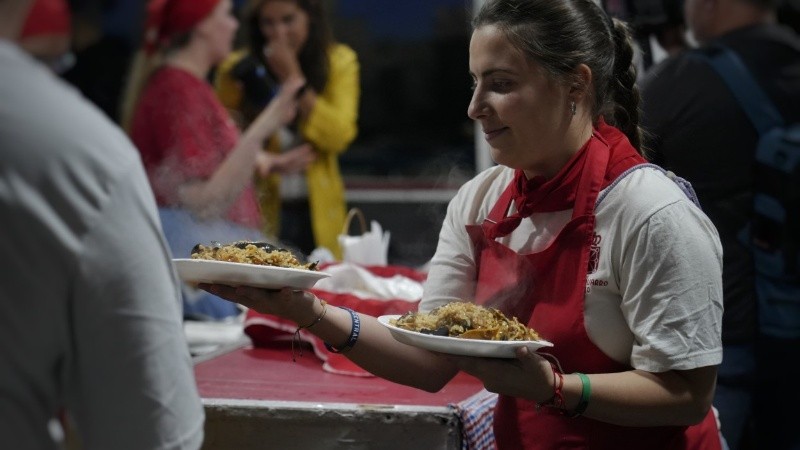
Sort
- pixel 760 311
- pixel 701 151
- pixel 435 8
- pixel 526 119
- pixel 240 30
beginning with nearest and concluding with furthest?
pixel 526 119 < pixel 701 151 < pixel 760 311 < pixel 240 30 < pixel 435 8

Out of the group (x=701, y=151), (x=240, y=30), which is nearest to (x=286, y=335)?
(x=701, y=151)

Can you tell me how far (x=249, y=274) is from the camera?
1718 mm

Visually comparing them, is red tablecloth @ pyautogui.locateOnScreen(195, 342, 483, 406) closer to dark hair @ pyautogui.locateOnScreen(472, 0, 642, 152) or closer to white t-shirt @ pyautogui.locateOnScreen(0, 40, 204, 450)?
dark hair @ pyautogui.locateOnScreen(472, 0, 642, 152)

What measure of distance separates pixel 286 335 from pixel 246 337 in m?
0.19

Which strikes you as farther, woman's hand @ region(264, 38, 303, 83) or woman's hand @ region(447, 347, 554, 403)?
woman's hand @ region(264, 38, 303, 83)

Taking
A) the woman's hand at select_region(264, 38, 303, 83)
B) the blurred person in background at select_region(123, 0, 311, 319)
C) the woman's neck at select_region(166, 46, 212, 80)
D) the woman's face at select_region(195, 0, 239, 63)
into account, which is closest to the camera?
the blurred person in background at select_region(123, 0, 311, 319)

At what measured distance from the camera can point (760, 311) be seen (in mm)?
2797

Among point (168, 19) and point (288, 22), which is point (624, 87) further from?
point (288, 22)

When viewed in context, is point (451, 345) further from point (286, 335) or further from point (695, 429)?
point (286, 335)

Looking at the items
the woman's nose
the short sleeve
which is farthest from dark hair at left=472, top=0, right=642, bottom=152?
the short sleeve

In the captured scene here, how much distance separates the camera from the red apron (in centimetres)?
172

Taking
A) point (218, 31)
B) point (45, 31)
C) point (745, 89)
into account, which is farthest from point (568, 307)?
point (218, 31)

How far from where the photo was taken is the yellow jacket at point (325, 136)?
14.2ft

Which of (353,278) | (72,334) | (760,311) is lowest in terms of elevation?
(760,311)
